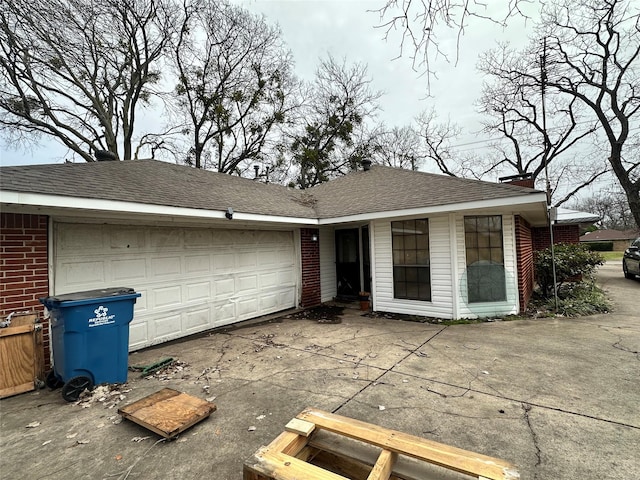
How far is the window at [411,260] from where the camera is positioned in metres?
6.64

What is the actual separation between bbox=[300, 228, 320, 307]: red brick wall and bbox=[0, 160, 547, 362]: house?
0.13 ft

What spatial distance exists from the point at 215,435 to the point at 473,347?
3929 millimetres

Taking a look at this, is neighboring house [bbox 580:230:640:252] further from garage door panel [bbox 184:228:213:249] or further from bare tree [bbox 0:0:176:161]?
bare tree [bbox 0:0:176:161]

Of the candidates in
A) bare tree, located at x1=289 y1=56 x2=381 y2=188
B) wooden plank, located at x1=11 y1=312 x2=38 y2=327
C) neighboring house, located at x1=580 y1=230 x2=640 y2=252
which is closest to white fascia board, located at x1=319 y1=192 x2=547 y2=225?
wooden plank, located at x1=11 y1=312 x2=38 y2=327

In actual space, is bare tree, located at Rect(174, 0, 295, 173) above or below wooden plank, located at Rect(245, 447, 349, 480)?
above

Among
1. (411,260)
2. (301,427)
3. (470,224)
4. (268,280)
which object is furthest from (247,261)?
(301,427)

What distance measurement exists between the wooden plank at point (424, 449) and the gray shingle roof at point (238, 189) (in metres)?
4.03

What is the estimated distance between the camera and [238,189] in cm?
732

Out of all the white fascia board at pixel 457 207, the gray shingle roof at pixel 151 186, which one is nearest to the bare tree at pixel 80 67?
the gray shingle roof at pixel 151 186

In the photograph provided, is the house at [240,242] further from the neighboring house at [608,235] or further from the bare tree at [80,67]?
the neighboring house at [608,235]

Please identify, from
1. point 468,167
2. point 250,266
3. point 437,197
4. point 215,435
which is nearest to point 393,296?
point 437,197

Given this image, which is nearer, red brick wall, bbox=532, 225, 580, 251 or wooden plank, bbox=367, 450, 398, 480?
wooden plank, bbox=367, 450, 398, 480

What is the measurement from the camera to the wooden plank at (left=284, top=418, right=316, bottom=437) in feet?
6.16

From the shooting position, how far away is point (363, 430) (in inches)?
75.2
